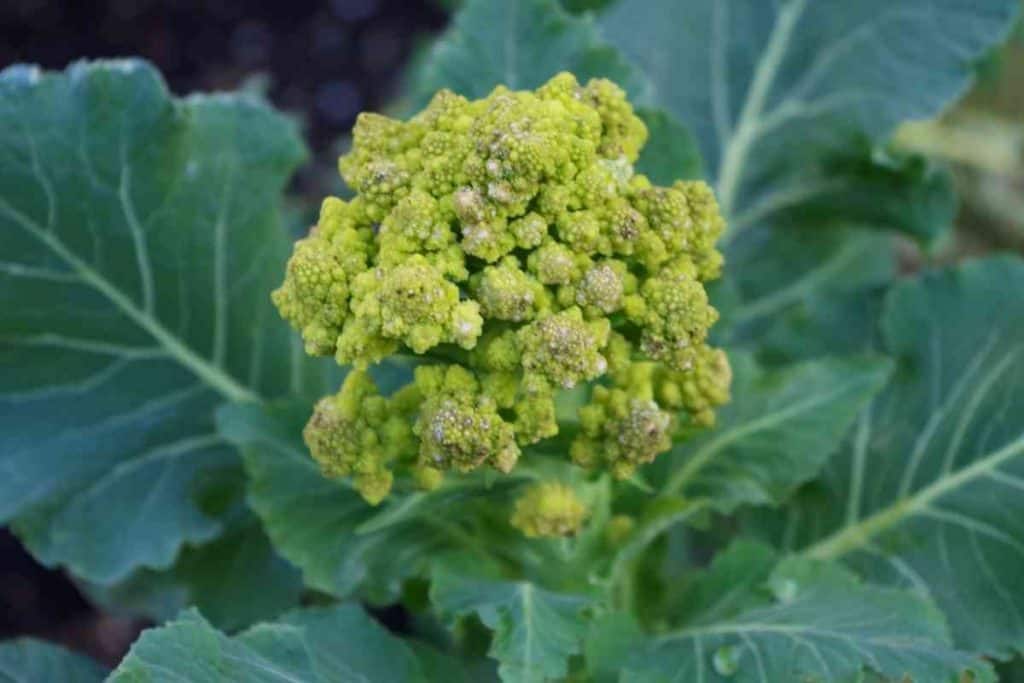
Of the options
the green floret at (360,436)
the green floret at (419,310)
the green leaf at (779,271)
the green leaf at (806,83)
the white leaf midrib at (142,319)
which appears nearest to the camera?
the green floret at (419,310)

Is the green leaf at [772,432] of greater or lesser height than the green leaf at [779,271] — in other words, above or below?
below

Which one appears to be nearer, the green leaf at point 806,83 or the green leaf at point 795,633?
the green leaf at point 795,633

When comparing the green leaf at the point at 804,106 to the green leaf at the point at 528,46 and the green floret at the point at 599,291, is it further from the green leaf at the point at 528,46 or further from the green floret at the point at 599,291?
the green floret at the point at 599,291

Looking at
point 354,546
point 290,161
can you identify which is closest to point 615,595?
point 354,546

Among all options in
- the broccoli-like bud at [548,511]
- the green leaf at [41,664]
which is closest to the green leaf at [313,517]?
the broccoli-like bud at [548,511]

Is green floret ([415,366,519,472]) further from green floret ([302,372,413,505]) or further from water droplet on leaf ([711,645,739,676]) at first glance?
water droplet on leaf ([711,645,739,676])

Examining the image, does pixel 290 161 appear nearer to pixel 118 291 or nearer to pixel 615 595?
pixel 118 291

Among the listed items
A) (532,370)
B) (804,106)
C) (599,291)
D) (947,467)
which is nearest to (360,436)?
(532,370)
